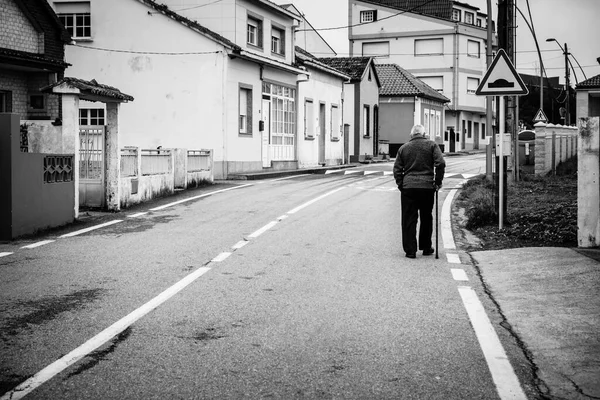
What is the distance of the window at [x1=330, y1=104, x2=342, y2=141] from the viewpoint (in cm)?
3978

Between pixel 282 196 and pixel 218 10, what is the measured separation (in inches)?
471

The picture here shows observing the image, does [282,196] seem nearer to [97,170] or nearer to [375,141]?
[97,170]

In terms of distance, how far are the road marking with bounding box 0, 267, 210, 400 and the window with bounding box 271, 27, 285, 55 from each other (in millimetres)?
25431

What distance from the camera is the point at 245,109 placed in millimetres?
29328

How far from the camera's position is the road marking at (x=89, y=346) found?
15.7ft

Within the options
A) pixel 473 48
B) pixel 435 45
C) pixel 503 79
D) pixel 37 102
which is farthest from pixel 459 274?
pixel 473 48

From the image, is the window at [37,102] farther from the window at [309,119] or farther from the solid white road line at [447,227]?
the window at [309,119]

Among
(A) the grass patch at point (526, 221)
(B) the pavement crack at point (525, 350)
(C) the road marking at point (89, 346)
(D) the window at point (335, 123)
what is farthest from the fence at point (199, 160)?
(D) the window at point (335, 123)

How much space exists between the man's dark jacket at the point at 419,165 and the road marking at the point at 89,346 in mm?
3842

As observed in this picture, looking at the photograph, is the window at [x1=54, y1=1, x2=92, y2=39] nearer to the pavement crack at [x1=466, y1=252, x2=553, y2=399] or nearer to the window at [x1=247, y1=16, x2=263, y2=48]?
the window at [x1=247, y1=16, x2=263, y2=48]

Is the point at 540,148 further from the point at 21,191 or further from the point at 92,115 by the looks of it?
the point at 21,191

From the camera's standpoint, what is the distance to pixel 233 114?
2783 centimetres

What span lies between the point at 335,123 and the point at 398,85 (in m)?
18.7

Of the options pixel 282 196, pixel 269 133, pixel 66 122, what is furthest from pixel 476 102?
pixel 66 122
